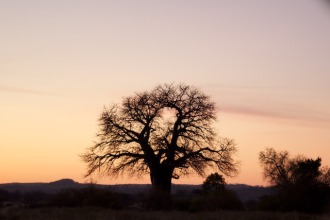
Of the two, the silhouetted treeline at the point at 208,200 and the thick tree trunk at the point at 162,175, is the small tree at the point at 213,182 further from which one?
the silhouetted treeline at the point at 208,200

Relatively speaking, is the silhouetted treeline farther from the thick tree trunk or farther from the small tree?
the small tree

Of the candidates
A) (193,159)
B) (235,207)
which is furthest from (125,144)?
(235,207)

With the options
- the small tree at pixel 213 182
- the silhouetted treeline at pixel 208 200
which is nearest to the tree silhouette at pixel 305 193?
the silhouetted treeline at pixel 208 200

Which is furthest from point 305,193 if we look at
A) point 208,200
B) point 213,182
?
→ point 213,182

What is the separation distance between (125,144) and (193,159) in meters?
5.14

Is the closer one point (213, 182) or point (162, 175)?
point (162, 175)

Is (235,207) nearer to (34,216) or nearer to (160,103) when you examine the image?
(160,103)

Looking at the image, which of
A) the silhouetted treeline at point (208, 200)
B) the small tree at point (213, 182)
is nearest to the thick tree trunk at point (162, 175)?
the silhouetted treeline at point (208, 200)

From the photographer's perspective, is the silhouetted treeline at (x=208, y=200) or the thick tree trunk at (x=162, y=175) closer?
the silhouetted treeline at (x=208, y=200)

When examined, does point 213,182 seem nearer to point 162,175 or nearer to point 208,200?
point 162,175

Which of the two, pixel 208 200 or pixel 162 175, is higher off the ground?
pixel 162 175

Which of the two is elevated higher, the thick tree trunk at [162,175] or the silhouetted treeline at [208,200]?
the thick tree trunk at [162,175]

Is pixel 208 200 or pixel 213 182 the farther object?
pixel 213 182

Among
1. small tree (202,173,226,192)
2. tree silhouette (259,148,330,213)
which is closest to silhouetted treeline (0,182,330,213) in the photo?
tree silhouette (259,148,330,213)
